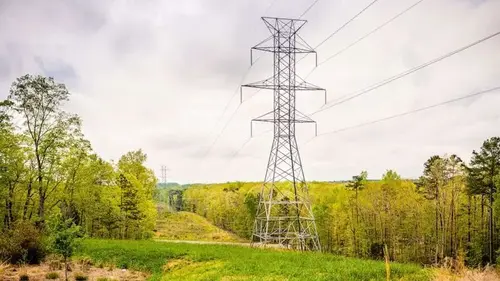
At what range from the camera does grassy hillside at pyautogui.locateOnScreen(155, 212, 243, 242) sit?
85.5m

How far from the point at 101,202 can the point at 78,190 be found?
5684mm

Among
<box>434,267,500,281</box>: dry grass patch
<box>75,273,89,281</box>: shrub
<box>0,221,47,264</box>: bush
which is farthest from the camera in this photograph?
<box>0,221,47,264</box>: bush

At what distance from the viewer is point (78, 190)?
4588 centimetres

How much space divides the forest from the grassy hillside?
24.2 m

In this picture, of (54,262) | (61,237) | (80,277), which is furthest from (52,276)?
(54,262)

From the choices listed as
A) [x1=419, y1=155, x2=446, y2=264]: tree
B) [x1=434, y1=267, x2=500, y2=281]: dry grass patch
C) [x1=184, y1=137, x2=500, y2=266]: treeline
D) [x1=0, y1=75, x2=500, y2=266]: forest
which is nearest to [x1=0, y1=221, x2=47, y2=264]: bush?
[x1=0, y1=75, x2=500, y2=266]: forest

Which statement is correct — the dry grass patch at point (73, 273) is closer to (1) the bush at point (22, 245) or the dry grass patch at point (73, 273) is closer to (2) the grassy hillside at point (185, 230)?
(1) the bush at point (22, 245)

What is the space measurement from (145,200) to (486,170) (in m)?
38.5

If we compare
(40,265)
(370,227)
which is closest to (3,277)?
(40,265)

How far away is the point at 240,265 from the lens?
20172 millimetres

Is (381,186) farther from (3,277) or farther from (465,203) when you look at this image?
(3,277)

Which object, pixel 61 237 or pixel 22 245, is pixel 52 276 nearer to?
pixel 61 237

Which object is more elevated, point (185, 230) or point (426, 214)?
point (426, 214)

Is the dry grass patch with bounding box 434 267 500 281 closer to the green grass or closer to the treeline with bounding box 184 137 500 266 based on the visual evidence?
the green grass
